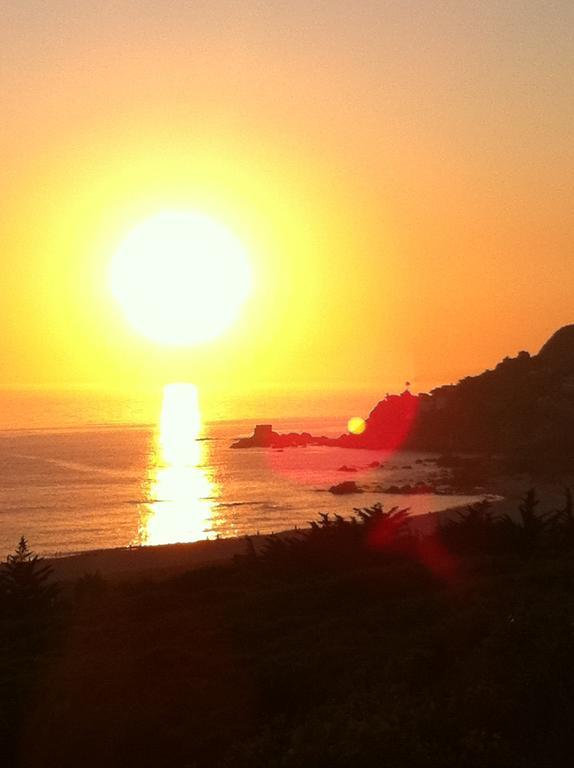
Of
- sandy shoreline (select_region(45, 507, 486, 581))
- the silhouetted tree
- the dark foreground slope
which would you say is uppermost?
sandy shoreline (select_region(45, 507, 486, 581))

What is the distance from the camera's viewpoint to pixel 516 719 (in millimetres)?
9195

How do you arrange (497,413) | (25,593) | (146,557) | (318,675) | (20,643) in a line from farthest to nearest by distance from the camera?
1. (497,413)
2. (146,557)
3. (25,593)
4. (20,643)
5. (318,675)

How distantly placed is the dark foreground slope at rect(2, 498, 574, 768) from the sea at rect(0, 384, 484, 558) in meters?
36.4

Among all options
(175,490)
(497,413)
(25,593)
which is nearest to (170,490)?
(175,490)

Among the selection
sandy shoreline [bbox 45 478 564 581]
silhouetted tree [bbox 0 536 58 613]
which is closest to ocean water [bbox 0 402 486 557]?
sandy shoreline [bbox 45 478 564 581]

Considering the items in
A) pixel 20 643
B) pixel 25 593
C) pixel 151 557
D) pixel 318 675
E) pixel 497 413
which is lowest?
pixel 318 675

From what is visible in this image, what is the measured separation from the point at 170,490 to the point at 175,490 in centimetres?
52

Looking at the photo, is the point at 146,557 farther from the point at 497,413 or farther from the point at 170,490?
the point at 497,413

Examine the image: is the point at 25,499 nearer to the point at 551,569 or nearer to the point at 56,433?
the point at 551,569

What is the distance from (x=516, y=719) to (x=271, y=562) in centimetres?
1245

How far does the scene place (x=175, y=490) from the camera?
88688mm

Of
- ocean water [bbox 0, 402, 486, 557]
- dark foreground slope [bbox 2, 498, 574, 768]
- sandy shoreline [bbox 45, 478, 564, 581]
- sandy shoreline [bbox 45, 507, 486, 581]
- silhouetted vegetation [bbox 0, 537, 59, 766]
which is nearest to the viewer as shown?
dark foreground slope [bbox 2, 498, 574, 768]

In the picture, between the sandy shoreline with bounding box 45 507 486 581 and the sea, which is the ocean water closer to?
the sea

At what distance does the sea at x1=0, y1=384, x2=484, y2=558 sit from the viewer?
200 feet
